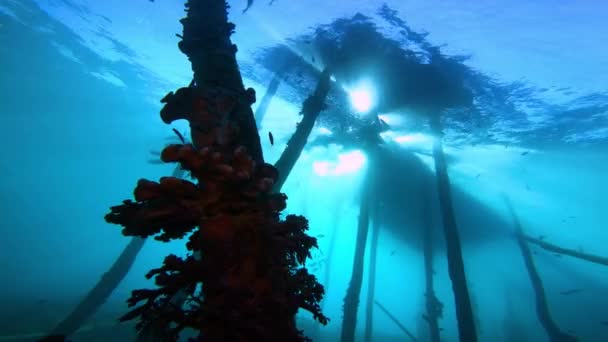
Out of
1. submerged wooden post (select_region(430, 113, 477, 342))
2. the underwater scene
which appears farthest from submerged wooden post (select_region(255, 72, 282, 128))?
submerged wooden post (select_region(430, 113, 477, 342))

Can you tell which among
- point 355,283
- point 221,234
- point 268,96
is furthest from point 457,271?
point 268,96

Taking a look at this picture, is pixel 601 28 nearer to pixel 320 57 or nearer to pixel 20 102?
pixel 320 57

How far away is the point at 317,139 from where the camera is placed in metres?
22.4

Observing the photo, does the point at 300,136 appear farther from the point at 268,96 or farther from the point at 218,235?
the point at 268,96

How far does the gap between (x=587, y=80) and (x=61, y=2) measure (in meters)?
30.1

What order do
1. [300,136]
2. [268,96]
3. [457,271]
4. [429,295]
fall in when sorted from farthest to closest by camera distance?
[268,96] → [429,295] → [457,271] → [300,136]

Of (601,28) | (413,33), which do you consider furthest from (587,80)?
(413,33)

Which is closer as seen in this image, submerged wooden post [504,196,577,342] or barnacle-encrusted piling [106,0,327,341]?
barnacle-encrusted piling [106,0,327,341]

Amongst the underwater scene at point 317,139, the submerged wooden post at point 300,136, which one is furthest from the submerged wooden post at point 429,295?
the submerged wooden post at point 300,136

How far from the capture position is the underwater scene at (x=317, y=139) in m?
1.91

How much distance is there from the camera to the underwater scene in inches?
75.1

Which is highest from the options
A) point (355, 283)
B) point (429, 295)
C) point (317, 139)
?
point (317, 139)

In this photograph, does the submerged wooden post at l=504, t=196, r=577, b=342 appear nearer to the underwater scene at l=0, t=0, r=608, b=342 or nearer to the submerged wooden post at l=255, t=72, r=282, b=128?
the underwater scene at l=0, t=0, r=608, b=342

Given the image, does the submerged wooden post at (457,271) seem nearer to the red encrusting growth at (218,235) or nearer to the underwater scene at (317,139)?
the underwater scene at (317,139)
